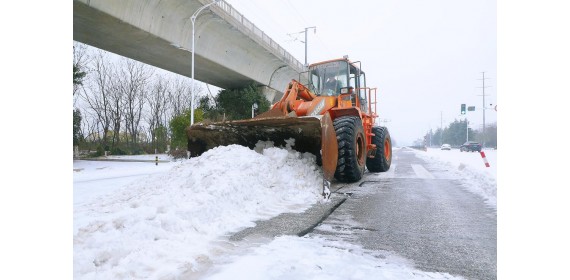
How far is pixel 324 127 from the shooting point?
177 inches

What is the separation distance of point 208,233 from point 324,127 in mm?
2452

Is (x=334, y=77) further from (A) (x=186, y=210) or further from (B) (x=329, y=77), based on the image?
(A) (x=186, y=210)

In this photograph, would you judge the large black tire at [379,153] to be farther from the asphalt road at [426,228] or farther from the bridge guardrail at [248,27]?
the bridge guardrail at [248,27]

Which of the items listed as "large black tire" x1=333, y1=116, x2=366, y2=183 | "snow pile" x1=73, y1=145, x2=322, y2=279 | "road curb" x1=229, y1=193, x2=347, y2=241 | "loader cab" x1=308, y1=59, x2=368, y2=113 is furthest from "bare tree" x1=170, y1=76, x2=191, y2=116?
"road curb" x1=229, y1=193, x2=347, y2=241

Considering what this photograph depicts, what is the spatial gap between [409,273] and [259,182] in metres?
2.34

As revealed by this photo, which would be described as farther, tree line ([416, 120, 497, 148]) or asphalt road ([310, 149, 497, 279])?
tree line ([416, 120, 497, 148])

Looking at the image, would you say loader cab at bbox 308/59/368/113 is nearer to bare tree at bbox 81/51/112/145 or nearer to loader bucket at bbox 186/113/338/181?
loader bucket at bbox 186/113/338/181

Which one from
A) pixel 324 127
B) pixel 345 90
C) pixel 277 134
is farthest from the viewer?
pixel 345 90

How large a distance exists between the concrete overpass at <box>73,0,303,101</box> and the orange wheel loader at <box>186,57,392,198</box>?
5377 mm

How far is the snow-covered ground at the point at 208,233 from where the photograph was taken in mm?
1907

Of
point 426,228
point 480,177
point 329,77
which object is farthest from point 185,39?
point 426,228

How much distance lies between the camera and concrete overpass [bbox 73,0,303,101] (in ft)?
29.0

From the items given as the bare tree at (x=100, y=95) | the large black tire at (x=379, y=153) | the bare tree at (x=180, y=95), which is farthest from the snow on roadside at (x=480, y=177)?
the bare tree at (x=180, y=95)

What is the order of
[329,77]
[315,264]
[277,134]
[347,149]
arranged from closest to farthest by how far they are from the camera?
[315,264] → [347,149] → [277,134] → [329,77]
